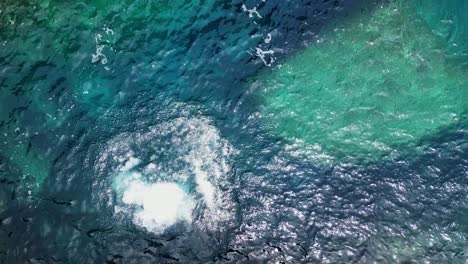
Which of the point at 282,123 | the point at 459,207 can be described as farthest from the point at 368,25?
the point at 459,207

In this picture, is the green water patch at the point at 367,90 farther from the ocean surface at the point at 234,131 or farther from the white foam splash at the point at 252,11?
the white foam splash at the point at 252,11

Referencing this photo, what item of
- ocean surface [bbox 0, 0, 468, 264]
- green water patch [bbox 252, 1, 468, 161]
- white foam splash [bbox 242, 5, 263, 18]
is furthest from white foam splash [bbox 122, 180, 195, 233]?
white foam splash [bbox 242, 5, 263, 18]

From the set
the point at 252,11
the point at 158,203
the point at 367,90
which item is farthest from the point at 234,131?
the point at 252,11

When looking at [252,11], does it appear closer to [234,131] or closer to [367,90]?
[234,131]

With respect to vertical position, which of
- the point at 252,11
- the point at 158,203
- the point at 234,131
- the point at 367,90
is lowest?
the point at 158,203

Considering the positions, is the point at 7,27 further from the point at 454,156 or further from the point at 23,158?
the point at 454,156
